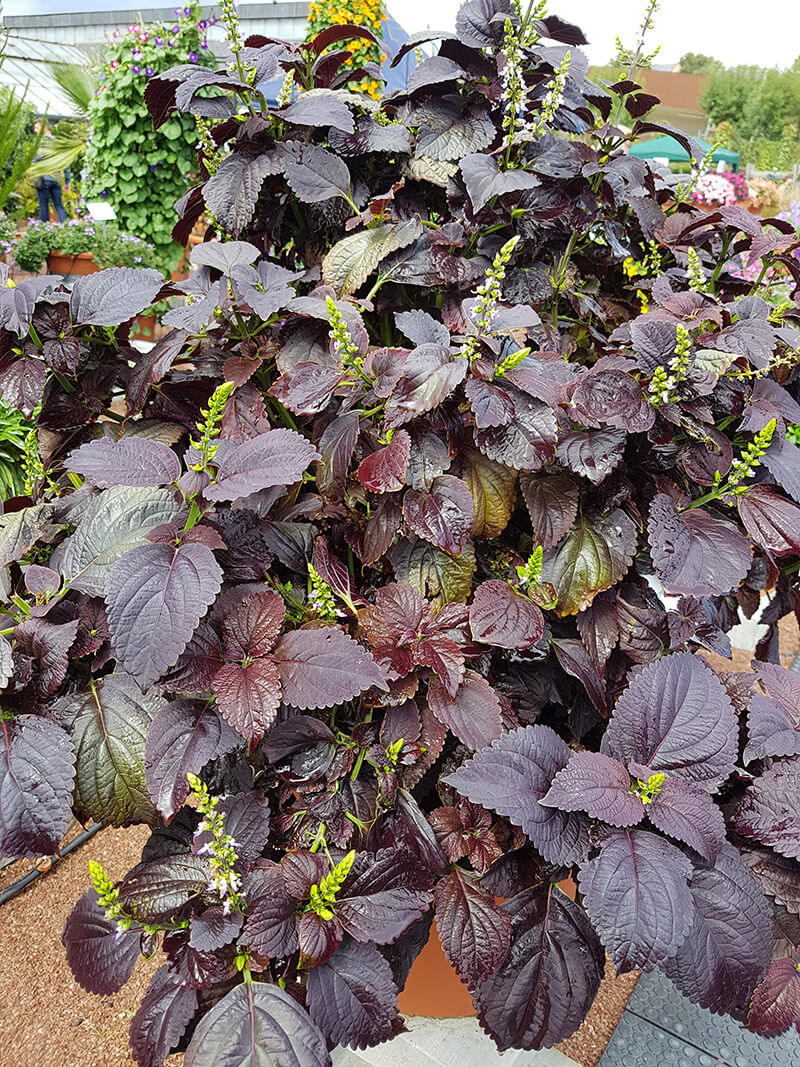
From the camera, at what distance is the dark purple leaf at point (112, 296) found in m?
1.05

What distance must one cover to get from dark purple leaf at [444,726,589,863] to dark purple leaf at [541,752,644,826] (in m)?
0.02

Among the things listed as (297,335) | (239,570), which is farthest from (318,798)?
(297,335)

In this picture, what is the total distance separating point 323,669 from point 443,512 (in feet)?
0.82

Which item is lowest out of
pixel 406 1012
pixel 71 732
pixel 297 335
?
pixel 406 1012

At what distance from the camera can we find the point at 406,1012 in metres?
1.39

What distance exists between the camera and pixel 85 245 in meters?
6.13

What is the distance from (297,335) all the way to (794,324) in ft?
2.96

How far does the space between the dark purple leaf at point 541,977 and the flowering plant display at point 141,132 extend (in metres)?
5.17

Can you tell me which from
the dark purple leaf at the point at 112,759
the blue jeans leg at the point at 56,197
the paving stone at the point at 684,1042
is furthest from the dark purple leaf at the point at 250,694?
the blue jeans leg at the point at 56,197

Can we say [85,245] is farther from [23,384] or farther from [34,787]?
[34,787]

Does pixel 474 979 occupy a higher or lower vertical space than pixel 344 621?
lower

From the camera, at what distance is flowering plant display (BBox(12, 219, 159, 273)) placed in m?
5.53

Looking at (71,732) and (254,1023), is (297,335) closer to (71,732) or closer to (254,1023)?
(71,732)

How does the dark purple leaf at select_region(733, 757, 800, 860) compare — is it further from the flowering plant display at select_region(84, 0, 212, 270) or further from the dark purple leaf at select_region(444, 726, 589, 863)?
the flowering plant display at select_region(84, 0, 212, 270)
